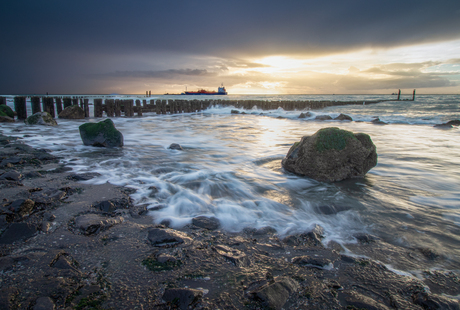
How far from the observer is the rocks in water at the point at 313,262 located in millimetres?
1887

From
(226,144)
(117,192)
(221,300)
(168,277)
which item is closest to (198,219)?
(168,277)

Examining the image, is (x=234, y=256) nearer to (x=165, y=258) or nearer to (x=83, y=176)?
(x=165, y=258)

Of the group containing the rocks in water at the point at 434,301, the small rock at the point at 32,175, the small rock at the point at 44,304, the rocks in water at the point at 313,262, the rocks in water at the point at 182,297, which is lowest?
the rocks in water at the point at 434,301

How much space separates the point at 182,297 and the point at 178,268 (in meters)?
0.32

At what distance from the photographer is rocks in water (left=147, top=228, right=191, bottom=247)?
211 centimetres

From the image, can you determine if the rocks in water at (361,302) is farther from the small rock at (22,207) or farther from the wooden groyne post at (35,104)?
the wooden groyne post at (35,104)

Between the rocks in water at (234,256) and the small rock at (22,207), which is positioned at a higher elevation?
the small rock at (22,207)

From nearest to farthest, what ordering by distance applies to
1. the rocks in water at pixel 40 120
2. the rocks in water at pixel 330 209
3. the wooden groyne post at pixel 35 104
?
the rocks in water at pixel 330 209 → the rocks in water at pixel 40 120 → the wooden groyne post at pixel 35 104

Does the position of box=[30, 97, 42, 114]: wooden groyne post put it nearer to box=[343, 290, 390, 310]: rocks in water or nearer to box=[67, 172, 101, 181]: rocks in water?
box=[67, 172, 101, 181]: rocks in water

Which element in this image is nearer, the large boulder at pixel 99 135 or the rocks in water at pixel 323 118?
the large boulder at pixel 99 135

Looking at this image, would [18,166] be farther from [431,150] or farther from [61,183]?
[431,150]

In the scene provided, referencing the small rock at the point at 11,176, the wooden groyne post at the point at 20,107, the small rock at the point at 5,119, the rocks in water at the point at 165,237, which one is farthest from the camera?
the wooden groyne post at the point at 20,107

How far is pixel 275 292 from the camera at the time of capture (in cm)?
154

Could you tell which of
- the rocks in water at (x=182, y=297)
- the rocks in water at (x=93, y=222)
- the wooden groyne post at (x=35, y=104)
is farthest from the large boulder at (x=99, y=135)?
the wooden groyne post at (x=35, y=104)
